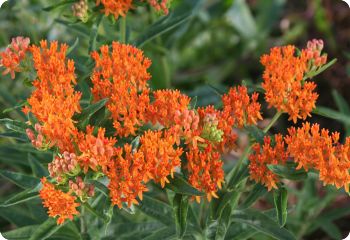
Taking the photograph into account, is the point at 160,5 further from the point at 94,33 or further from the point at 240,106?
the point at 240,106

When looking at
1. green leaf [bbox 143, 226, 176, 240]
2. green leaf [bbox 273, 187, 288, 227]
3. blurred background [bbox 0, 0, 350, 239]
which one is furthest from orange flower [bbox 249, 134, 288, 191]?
blurred background [bbox 0, 0, 350, 239]

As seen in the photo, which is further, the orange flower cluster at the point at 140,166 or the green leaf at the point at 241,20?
the green leaf at the point at 241,20

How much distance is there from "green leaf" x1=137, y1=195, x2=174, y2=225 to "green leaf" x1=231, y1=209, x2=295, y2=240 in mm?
336

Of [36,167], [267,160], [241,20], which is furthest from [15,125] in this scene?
[241,20]

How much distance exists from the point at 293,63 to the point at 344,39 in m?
3.56

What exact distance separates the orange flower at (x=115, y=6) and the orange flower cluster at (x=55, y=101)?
0.53m

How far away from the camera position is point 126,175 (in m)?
2.66

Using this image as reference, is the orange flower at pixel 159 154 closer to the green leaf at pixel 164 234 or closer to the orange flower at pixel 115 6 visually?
the green leaf at pixel 164 234

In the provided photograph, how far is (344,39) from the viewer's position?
6.41 metres

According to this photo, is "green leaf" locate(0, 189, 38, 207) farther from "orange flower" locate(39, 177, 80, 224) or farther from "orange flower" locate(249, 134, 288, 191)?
"orange flower" locate(249, 134, 288, 191)

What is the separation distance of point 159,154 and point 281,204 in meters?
0.60

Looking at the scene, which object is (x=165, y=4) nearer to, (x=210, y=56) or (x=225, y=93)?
(x=225, y=93)

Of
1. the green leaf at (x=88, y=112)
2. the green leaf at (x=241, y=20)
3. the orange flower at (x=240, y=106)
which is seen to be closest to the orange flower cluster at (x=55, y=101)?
the green leaf at (x=88, y=112)

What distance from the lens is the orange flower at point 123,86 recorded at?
9.41 feet
